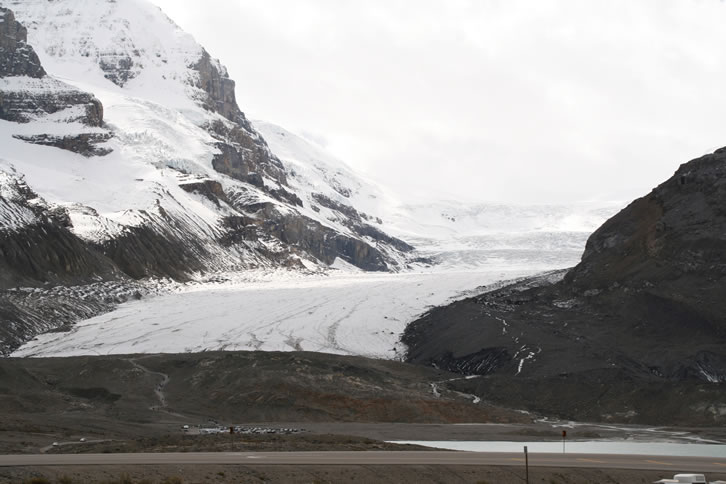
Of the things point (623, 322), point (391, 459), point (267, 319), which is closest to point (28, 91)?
point (267, 319)

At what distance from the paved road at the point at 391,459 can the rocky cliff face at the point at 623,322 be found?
65.3ft

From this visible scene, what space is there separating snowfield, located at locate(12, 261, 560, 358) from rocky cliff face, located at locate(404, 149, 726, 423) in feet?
20.7

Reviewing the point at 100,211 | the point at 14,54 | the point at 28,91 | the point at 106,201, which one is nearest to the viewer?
the point at 100,211

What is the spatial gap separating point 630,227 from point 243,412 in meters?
49.8

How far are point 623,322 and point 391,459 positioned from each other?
151ft

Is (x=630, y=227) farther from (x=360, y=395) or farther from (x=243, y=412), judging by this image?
(x=243, y=412)

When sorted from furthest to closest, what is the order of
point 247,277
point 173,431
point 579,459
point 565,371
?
1. point 247,277
2. point 565,371
3. point 173,431
4. point 579,459

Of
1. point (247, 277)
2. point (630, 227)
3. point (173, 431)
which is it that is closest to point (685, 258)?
point (630, 227)

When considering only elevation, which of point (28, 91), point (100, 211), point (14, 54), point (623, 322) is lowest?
point (623, 322)

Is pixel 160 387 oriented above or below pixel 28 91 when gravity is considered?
below

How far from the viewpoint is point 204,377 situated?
2689 inches

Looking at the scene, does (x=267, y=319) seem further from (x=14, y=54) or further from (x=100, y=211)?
(x=14, y=54)

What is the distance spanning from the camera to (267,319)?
98.3 m

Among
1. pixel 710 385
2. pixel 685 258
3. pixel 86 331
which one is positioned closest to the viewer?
pixel 710 385
